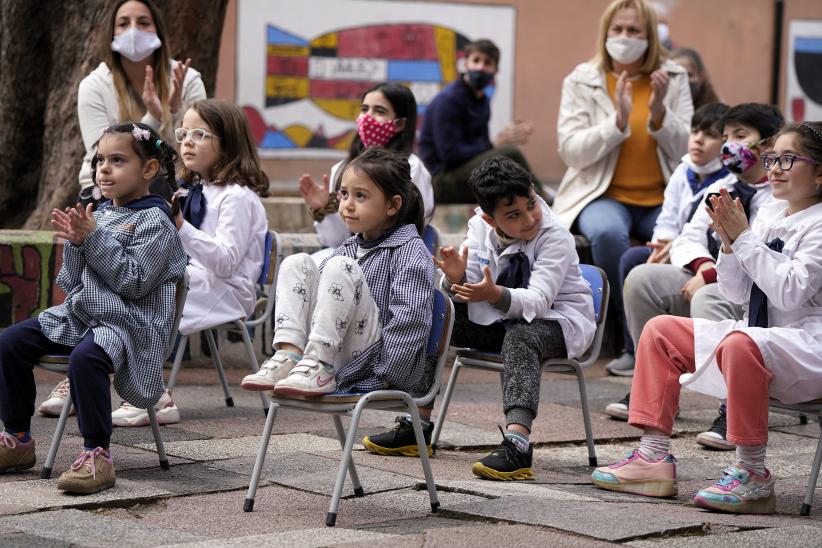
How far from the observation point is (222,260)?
607cm

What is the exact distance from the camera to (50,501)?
4.52 meters

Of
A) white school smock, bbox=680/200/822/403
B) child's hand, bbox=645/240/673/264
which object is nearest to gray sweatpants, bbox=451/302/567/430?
white school smock, bbox=680/200/822/403

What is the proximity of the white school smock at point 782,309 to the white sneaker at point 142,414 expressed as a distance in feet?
7.93

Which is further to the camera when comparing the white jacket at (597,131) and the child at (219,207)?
the white jacket at (597,131)

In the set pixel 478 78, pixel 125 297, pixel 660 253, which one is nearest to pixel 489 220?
pixel 125 297

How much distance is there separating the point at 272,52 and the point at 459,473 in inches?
381

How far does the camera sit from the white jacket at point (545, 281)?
17.6 feet

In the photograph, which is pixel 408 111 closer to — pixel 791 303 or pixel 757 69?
pixel 791 303

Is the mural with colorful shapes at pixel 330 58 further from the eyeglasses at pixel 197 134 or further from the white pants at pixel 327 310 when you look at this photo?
the white pants at pixel 327 310

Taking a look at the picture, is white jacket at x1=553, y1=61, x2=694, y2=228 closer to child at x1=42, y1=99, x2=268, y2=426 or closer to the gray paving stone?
child at x1=42, y1=99, x2=268, y2=426

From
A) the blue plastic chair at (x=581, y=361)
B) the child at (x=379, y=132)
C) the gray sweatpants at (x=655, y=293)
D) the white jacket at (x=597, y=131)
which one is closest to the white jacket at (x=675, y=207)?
the gray sweatpants at (x=655, y=293)

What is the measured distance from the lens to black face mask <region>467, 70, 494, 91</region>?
30.2ft

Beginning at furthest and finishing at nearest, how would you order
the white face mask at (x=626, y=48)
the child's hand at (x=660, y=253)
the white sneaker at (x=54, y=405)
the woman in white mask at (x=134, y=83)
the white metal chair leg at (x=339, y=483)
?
the white face mask at (x=626, y=48) < the child's hand at (x=660, y=253) < the woman in white mask at (x=134, y=83) < the white sneaker at (x=54, y=405) < the white metal chair leg at (x=339, y=483)

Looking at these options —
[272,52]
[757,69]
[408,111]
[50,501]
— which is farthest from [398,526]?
[757,69]
